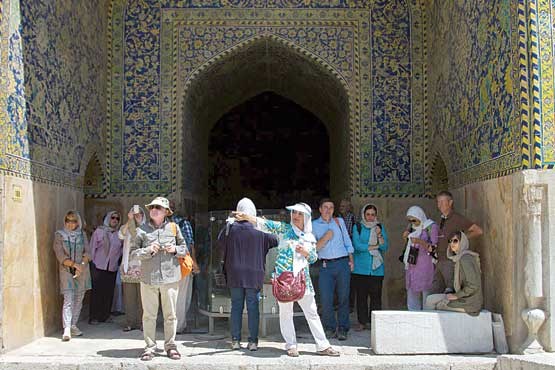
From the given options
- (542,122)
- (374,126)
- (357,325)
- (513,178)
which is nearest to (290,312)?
(357,325)

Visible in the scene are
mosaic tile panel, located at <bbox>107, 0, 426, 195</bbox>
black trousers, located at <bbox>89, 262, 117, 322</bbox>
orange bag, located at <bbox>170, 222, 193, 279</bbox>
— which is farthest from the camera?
mosaic tile panel, located at <bbox>107, 0, 426, 195</bbox>

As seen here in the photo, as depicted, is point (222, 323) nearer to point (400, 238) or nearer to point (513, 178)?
point (400, 238)

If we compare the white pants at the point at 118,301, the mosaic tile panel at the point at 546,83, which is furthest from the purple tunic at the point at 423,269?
the white pants at the point at 118,301

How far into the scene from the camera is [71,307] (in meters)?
6.77

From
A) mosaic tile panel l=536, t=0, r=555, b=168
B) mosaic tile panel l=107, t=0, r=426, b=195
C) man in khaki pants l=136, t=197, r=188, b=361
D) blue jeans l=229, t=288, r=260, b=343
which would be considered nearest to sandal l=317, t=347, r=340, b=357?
blue jeans l=229, t=288, r=260, b=343

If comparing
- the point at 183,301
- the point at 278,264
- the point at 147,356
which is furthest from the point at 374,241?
the point at 147,356

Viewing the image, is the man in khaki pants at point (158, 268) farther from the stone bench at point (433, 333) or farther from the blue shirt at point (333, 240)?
the stone bench at point (433, 333)

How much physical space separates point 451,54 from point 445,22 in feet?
1.78

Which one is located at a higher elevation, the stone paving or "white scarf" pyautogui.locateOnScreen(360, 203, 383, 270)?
"white scarf" pyautogui.locateOnScreen(360, 203, 383, 270)

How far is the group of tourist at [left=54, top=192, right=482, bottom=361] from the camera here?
573 centimetres

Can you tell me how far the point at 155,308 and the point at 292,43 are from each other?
183 inches

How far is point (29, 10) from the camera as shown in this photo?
6.48m

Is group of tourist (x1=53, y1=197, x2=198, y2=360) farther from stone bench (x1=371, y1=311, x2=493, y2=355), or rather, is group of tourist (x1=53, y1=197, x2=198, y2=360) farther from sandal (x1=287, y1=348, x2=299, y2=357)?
stone bench (x1=371, y1=311, x2=493, y2=355)

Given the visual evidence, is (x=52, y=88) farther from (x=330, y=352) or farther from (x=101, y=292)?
(x=330, y=352)
